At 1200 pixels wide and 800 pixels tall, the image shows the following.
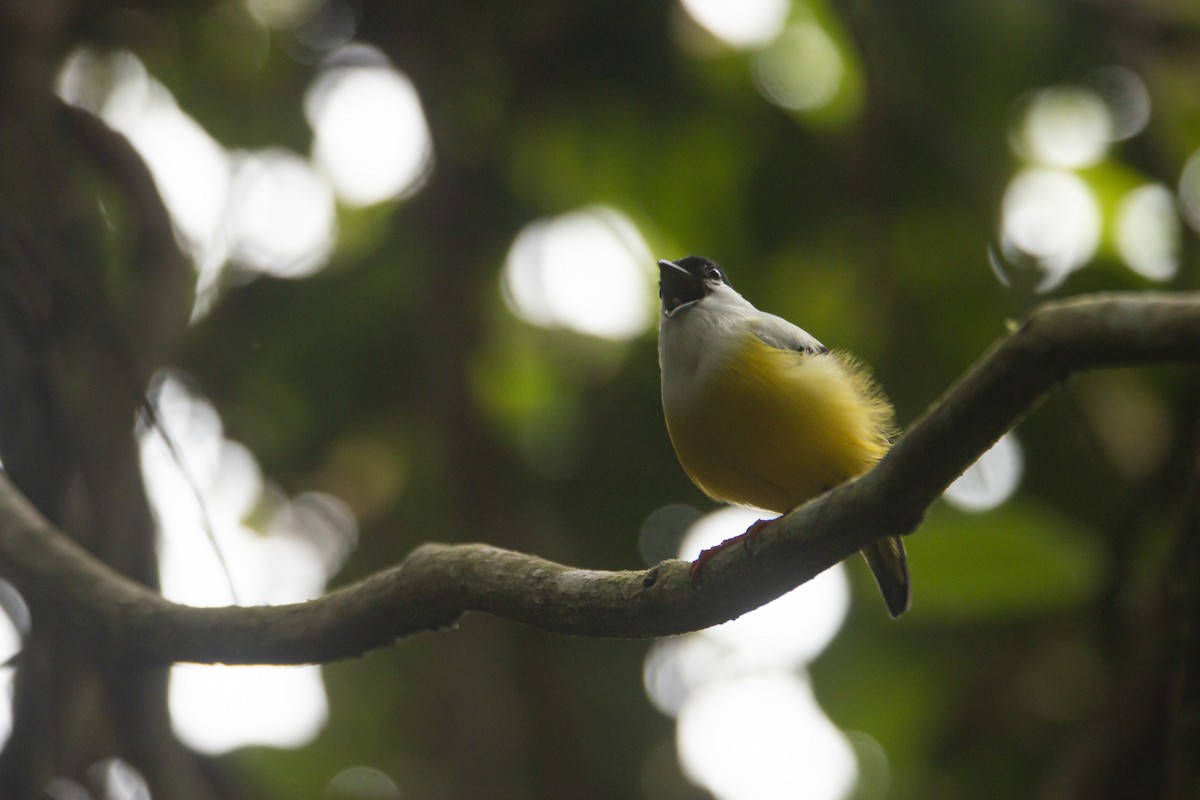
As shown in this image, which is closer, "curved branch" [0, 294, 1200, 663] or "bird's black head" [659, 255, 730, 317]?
"curved branch" [0, 294, 1200, 663]

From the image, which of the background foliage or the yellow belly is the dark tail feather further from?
the background foliage

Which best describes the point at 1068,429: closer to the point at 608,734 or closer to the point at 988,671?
the point at 988,671

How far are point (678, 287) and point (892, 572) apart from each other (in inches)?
44.6

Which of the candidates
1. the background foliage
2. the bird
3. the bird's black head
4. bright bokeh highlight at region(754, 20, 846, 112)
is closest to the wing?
the bird

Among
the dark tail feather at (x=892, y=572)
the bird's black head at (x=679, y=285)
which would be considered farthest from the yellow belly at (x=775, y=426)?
the bird's black head at (x=679, y=285)

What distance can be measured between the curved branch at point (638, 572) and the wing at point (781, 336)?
1265mm

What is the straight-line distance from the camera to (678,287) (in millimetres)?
3846

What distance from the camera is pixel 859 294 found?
213 inches

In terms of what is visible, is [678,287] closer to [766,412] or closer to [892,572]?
[766,412]

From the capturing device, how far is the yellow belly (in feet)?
9.74

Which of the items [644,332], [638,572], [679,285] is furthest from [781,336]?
[644,332]

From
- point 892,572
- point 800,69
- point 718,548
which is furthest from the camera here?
point 800,69

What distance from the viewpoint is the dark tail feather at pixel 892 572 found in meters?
3.45

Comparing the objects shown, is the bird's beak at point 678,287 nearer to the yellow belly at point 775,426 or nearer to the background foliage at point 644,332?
the yellow belly at point 775,426
